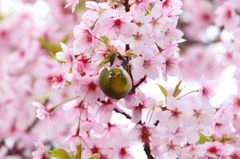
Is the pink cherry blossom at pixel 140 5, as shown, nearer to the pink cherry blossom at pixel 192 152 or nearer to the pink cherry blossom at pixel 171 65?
the pink cherry blossom at pixel 171 65

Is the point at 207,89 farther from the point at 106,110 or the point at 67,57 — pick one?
the point at 67,57

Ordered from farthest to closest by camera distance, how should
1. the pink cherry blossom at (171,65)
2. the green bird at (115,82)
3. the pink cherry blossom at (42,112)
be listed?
the pink cherry blossom at (42,112) → the pink cherry blossom at (171,65) → the green bird at (115,82)

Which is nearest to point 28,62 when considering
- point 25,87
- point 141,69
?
point 25,87

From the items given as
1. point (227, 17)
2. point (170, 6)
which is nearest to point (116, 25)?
point (170, 6)

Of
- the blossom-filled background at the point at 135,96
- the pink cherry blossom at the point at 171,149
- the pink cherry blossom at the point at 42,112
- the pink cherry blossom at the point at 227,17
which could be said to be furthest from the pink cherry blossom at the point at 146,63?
the pink cherry blossom at the point at 227,17

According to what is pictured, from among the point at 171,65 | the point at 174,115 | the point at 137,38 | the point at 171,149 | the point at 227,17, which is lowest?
the point at 227,17

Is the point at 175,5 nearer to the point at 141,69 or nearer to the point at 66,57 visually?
the point at 141,69

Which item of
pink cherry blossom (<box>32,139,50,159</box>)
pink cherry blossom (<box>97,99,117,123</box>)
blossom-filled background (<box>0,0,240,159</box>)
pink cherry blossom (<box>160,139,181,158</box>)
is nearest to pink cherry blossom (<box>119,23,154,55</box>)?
blossom-filled background (<box>0,0,240,159</box>)

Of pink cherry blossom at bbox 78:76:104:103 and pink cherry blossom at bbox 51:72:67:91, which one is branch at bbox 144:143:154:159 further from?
pink cherry blossom at bbox 51:72:67:91
